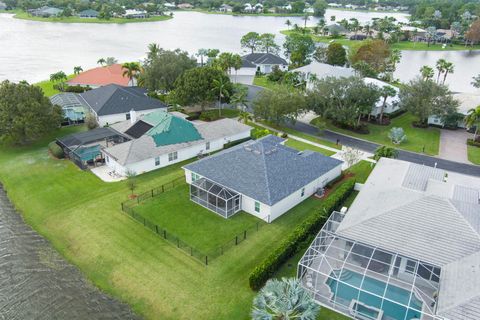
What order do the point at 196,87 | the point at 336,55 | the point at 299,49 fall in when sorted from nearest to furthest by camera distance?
the point at 196,87
the point at 336,55
the point at 299,49

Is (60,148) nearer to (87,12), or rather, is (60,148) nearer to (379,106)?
(379,106)

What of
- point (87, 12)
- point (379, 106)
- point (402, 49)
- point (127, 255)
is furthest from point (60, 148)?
point (87, 12)

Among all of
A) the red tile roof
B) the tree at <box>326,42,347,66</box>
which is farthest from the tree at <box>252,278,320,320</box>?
the tree at <box>326,42,347,66</box>

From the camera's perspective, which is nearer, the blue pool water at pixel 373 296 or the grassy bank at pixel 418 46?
the blue pool water at pixel 373 296

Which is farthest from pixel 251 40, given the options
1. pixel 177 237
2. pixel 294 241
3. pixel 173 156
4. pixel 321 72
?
pixel 294 241

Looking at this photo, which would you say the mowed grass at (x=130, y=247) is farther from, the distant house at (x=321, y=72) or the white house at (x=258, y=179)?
the distant house at (x=321, y=72)

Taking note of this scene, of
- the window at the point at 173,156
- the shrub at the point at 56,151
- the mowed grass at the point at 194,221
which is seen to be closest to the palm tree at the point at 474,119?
the mowed grass at the point at 194,221

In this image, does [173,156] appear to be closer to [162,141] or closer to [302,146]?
[162,141]
